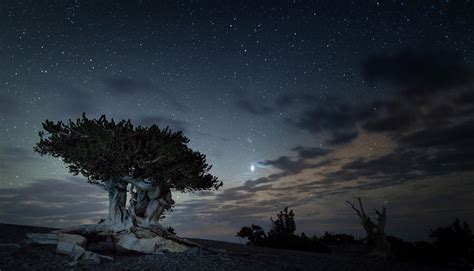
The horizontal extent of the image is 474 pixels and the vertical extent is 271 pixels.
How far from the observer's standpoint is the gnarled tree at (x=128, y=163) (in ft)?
54.6

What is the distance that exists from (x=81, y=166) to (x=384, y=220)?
20316 millimetres

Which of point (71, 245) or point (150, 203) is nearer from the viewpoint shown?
point (71, 245)

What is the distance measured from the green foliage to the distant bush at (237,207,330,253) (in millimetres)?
14116

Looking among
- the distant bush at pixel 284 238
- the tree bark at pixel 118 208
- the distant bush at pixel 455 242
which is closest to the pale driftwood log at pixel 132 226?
the tree bark at pixel 118 208

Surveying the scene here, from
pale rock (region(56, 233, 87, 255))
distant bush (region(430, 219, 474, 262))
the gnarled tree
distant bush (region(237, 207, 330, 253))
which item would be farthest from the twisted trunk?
distant bush (region(430, 219, 474, 262))

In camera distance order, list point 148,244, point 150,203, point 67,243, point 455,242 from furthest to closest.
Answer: point 455,242 < point 150,203 < point 148,244 < point 67,243

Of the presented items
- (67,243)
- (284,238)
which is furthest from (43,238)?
(284,238)

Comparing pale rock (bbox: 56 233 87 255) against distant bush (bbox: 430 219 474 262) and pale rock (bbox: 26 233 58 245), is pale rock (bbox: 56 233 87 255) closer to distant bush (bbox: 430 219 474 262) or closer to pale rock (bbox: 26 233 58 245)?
pale rock (bbox: 26 233 58 245)

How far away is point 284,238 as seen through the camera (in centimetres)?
3045

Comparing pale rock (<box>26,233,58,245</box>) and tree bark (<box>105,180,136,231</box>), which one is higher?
tree bark (<box>105,180,136,231</box>)

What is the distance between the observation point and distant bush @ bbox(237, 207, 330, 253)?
1111 inches

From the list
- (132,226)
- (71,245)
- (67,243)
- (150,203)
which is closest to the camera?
(71,245)

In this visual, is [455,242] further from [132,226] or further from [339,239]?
[132,226]

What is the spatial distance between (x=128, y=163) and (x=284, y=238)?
18209 mm
